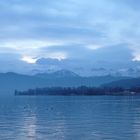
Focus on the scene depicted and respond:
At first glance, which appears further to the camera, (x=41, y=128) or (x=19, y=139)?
(x=41, y=128)

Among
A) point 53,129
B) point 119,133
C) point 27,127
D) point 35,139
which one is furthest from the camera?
point 27,127

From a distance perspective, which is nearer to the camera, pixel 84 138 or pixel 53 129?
pixel 84 138

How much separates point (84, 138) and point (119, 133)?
445 centimetres

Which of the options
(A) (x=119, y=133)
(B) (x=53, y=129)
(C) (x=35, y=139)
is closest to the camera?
(C) (x=35, y=139)

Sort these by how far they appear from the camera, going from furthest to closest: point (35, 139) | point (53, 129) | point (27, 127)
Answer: point (27, 127)
point (53, 129)
point (35, 139)

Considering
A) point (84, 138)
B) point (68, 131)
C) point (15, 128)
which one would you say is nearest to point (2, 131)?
point (15, 128)

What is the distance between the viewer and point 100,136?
39531 millimetres

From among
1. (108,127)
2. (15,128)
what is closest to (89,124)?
(108,127)

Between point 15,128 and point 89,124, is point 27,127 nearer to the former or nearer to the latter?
point 15,128

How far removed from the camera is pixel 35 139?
125ft

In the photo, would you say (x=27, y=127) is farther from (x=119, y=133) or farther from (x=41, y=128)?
(x=119, y=133)

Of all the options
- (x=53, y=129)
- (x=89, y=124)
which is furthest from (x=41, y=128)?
(x=89, y=124)

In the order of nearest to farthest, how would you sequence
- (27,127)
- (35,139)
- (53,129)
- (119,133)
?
(35,139) < (119,133) < (53,129) < (27,127)

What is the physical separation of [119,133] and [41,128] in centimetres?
878
